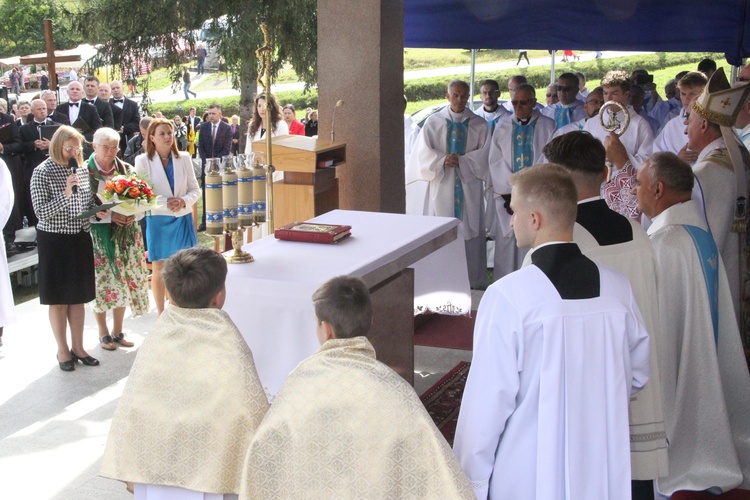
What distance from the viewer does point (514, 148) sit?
7.95 meters

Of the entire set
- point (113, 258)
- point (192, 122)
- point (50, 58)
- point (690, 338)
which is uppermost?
point (50, 58)

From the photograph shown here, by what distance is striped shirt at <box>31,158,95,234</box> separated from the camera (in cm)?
583

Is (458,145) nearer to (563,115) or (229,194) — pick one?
(563,115)

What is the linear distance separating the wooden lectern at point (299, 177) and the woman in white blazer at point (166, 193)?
115 cm

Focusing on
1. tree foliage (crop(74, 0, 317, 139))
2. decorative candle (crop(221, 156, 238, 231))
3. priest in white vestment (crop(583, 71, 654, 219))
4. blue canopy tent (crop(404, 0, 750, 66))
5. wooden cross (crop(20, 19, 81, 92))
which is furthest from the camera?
tree foliage (crop(74, 0, 317, 139))

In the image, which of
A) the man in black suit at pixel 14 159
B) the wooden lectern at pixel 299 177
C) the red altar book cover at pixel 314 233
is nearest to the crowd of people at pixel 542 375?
the red altar book cover at pixel 314 233

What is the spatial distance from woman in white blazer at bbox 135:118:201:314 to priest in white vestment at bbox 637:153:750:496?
151 inches

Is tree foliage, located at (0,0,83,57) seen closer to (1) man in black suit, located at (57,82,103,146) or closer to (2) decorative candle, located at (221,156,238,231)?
(1) man in black suit, located at (57,82,103,146)

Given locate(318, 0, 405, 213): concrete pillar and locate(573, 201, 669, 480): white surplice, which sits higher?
locate(318, 0, 405, 213): concrete pillar

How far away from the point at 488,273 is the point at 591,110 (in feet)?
6.07

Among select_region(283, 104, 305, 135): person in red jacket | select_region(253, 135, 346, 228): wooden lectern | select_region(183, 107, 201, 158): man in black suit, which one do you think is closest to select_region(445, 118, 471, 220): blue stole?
select_region(253, 135, 346, 228): wooden lectern

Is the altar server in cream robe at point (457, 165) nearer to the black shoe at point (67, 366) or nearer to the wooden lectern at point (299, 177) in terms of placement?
the wooden lectern at point (299, 177)

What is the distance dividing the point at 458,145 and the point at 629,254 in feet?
15.2

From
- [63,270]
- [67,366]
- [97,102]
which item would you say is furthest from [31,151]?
[67,366]
